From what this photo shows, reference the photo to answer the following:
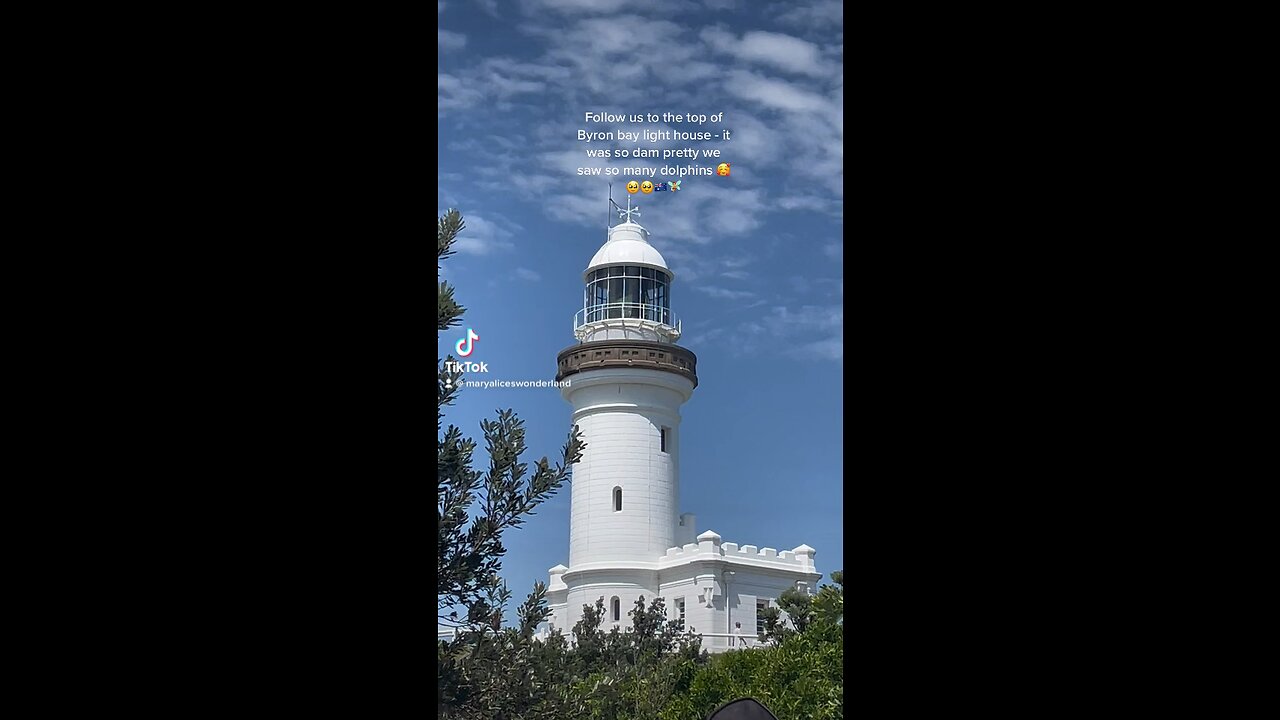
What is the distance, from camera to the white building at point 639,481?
7.65 m

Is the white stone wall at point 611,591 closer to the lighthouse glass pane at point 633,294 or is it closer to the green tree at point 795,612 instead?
the green tree at point 795,612

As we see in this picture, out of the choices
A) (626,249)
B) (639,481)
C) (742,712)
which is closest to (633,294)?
(626,249)

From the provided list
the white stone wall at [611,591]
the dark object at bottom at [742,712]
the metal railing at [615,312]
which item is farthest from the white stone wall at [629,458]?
the dark object at bottom at [742,712]

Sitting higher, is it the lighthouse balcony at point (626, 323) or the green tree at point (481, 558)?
the lighthouse balcony at point (626, 323)

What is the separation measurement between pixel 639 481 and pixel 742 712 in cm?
657

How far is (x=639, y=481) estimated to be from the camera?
319 inches

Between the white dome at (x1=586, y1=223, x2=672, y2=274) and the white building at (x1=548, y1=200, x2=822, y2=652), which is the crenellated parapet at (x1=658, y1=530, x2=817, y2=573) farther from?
the white dome at (x1=586, y1=223, x2=672, y2=274)

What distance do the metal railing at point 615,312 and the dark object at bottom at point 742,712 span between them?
6358mm

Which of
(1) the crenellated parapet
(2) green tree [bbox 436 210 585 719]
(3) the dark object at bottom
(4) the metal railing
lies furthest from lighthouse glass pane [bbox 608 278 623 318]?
(3) the dark object at bottom

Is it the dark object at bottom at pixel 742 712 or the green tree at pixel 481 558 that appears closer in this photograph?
the dark object at bottom at pixel 742 712
